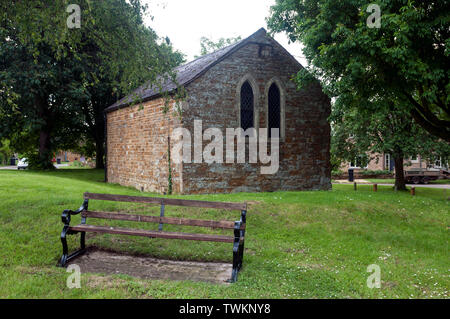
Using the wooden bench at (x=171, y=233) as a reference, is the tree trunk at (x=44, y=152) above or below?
above

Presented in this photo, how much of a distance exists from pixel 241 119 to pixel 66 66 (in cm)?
1418

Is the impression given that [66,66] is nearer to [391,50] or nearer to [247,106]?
[247,106]

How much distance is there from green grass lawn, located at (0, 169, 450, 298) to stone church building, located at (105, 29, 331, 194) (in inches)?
119

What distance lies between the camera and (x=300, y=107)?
15.1m

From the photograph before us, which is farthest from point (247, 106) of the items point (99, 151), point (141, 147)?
point (99, 151)

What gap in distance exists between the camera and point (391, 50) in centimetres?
788

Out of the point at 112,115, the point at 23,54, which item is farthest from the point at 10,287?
the point at 23,54

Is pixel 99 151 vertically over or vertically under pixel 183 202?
over

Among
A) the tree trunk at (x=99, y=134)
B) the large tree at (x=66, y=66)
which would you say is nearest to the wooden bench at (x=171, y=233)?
the large tree at (x=66, y=66)

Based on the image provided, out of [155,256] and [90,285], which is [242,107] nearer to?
[155,256]

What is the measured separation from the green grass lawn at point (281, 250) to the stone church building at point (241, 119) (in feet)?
Result: 9.93

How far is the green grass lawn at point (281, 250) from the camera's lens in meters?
4.59

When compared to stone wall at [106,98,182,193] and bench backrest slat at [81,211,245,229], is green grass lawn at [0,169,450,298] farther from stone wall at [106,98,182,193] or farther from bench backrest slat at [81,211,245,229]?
stone wall at [106,98,182,193]

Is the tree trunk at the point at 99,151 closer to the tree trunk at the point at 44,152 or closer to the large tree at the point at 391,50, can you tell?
the tree trunk at the point at 44,152
